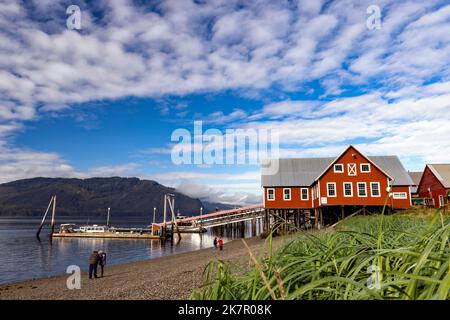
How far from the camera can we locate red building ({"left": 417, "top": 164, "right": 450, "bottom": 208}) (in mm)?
46062

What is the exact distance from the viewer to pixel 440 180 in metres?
46.1

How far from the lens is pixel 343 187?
38.2 m

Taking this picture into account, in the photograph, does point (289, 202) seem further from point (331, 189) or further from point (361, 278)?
point (361, 278)

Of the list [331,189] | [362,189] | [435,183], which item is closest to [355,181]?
[362,189]

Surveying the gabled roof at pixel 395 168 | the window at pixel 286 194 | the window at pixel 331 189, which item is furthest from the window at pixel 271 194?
the gabled roof at pixel 395 168

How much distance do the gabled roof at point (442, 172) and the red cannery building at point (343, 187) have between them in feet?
24.4

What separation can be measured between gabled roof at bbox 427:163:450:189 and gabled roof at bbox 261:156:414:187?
7446 millimetres

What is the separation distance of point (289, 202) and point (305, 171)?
5.67m

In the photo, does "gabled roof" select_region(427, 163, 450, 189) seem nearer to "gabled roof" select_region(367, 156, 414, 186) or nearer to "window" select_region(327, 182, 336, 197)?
"gabled roof" select_region(367, 156, 414, 186)

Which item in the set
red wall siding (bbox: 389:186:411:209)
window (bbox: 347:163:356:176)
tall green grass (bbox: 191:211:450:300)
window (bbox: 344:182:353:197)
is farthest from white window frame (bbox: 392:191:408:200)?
tall green grass (bbox: 191:211:450:300)
